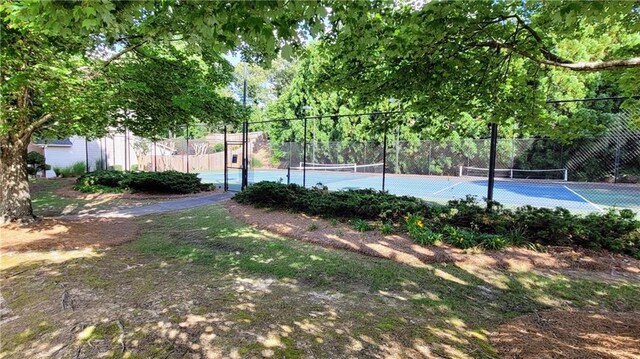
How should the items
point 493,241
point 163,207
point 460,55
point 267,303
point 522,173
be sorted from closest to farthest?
point 267,303 → point 460,55 → point 493,241 → point 163,207 → point 522,173

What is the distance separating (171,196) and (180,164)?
1020cm

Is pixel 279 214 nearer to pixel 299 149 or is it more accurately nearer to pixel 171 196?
pixel 171 196

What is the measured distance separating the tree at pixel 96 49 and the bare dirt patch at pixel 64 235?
0.74 meters

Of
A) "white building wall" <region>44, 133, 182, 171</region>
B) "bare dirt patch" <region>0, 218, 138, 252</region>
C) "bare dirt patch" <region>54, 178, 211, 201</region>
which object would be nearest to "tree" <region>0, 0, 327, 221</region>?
"bare dirt patch" <region>0, 218, 138, 252</region>

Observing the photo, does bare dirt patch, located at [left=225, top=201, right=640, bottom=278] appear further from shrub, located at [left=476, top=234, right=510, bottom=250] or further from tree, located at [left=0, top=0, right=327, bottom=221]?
tree, located at [left=0, top=0, right=327, bottom=221]

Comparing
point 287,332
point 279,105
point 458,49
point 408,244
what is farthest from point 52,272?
point 279,105

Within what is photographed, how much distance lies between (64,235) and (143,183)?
22.8 feet

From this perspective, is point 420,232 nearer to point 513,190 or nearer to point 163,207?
point 163,207

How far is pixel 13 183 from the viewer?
A: 689cm

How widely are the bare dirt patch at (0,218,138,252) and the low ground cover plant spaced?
4142 mm

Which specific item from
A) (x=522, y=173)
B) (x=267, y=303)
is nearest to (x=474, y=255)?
(x=267, y=303)

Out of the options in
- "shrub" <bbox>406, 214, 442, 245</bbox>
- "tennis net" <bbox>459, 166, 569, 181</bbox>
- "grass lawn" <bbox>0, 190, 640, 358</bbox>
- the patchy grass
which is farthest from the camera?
"tennis net" <bbox>459, 166, 569, 181</bbox>

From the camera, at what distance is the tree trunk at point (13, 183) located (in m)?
6.74

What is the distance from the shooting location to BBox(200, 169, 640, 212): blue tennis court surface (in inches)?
470
